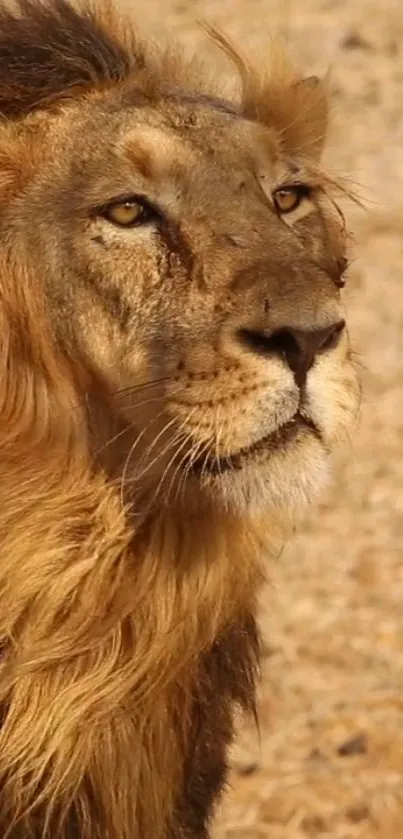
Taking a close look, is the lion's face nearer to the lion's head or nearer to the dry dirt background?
the lion's head

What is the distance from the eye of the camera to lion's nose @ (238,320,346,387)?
2301 mm

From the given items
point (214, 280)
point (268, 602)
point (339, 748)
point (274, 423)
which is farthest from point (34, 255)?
point (268, 602)

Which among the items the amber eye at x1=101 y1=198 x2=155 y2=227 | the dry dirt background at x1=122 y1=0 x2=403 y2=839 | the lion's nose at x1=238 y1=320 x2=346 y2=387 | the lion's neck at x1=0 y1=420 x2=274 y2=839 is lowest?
the dry dirt background at x1=122 y1=0 x2=403 y2=839

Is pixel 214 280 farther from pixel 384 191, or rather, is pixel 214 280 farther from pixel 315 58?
pixel 315 58

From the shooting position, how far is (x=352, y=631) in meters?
4.32

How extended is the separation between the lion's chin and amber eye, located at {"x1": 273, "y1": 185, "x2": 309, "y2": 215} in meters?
0.47

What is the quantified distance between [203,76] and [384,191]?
356cm

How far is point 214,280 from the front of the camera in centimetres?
245

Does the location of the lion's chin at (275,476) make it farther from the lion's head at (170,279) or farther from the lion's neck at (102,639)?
the lion's neck at (102,639)

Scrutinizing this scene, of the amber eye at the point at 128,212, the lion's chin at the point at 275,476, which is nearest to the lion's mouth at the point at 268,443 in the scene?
the lion's chin at the point at 275,476

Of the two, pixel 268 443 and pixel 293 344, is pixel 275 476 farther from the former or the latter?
pixel 293 344

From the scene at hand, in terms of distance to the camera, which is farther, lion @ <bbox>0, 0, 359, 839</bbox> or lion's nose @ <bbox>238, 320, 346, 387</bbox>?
lion @ <bbox>0, 0, 359, 839</bbox>

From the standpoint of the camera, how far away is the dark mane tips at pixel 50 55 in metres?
2.52

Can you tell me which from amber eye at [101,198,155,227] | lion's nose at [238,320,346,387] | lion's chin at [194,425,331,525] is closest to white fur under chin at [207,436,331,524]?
lion's chin at [194,425,331,525]
